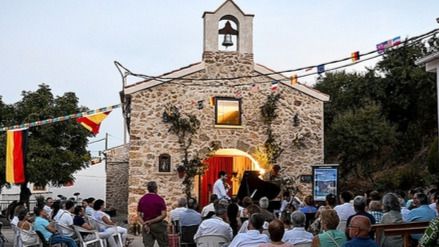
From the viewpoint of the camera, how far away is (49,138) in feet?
68.4

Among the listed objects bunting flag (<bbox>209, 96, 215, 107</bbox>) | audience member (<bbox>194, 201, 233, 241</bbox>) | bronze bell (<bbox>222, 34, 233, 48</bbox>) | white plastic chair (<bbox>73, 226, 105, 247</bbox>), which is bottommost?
white plastic chair (<bbox>73, 226, 105, 247</bbox>)

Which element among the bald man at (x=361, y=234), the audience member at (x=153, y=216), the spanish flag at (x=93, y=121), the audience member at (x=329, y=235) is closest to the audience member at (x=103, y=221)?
the audience member at (x=153, y=216)

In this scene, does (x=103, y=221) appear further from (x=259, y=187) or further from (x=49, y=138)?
(x=49, y=138)

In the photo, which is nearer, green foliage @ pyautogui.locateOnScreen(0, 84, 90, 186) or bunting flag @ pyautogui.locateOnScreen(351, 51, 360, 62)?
bunting flag @ pyautogui.locateOnScreen(351, 51, 360, 62)

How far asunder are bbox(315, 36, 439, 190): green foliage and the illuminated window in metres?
7.02

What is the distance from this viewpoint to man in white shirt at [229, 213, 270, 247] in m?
6.38

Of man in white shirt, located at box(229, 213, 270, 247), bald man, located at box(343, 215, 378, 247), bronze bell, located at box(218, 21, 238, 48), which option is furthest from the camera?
bronze bell, located at box(218, 21, 238, 48)

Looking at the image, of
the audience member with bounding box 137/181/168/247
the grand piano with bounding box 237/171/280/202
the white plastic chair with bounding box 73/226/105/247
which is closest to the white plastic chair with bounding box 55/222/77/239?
the white plastic chair with bounding box 73/226/105/247

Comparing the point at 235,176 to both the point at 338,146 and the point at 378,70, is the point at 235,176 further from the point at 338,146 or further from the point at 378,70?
the point at 378,70

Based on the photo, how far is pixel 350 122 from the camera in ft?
80.0

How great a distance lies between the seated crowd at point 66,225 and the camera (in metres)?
9.90

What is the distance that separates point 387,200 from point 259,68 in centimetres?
1098

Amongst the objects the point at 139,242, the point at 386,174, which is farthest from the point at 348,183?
the point at 139,242

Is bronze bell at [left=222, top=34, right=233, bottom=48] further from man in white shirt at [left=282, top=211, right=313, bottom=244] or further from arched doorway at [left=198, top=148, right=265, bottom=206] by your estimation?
man in white shirt at [left=282, top=211, right=313, bottom=244]
